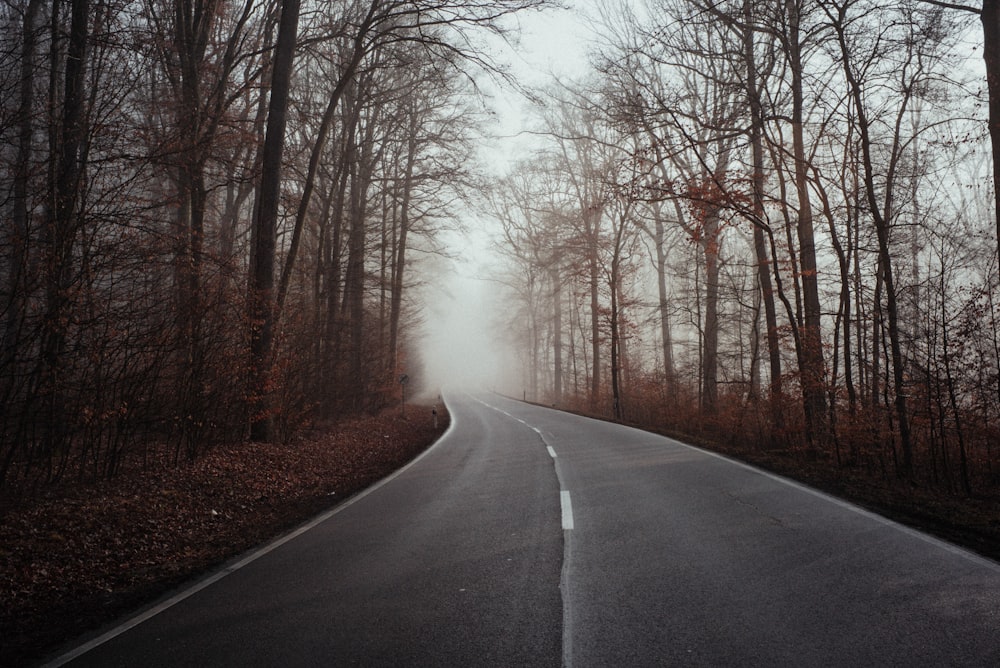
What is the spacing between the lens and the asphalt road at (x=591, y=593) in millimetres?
3463

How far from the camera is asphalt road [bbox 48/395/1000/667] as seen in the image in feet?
11.4

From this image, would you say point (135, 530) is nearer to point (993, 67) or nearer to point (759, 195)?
point (759, 195)

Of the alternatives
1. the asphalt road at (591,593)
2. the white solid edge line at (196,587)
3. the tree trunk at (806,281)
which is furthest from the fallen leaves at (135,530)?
the tree trunk at (806,281)

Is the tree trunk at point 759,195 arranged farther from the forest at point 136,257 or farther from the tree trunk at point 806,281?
the forest at point 136,257

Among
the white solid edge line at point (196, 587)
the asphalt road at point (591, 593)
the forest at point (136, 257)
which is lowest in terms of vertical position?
the white solid edge line at point (196, 587)

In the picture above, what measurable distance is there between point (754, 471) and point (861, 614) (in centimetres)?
610

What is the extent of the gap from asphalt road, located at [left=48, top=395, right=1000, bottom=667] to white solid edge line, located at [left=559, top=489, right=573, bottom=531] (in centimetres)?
5

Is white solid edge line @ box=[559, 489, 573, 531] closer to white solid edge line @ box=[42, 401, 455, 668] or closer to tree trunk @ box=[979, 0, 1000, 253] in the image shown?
white solid edge line @ box=[42, 401, 455, 668]

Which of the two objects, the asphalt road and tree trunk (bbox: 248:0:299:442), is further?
tree trunk (bbox: 248:0:299:442)

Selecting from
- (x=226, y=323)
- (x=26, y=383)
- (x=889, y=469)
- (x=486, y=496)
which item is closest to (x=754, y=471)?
(x=889, y=469)

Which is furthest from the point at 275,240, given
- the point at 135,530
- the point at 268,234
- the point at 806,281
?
the point at 806,281

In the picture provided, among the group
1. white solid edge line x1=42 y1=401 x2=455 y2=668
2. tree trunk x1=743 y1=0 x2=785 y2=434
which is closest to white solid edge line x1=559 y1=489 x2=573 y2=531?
white solid edge line x1=42 y1=401 x2=455 y2=668

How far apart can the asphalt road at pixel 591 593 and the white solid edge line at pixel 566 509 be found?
5cm

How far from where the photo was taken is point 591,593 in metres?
4.41
